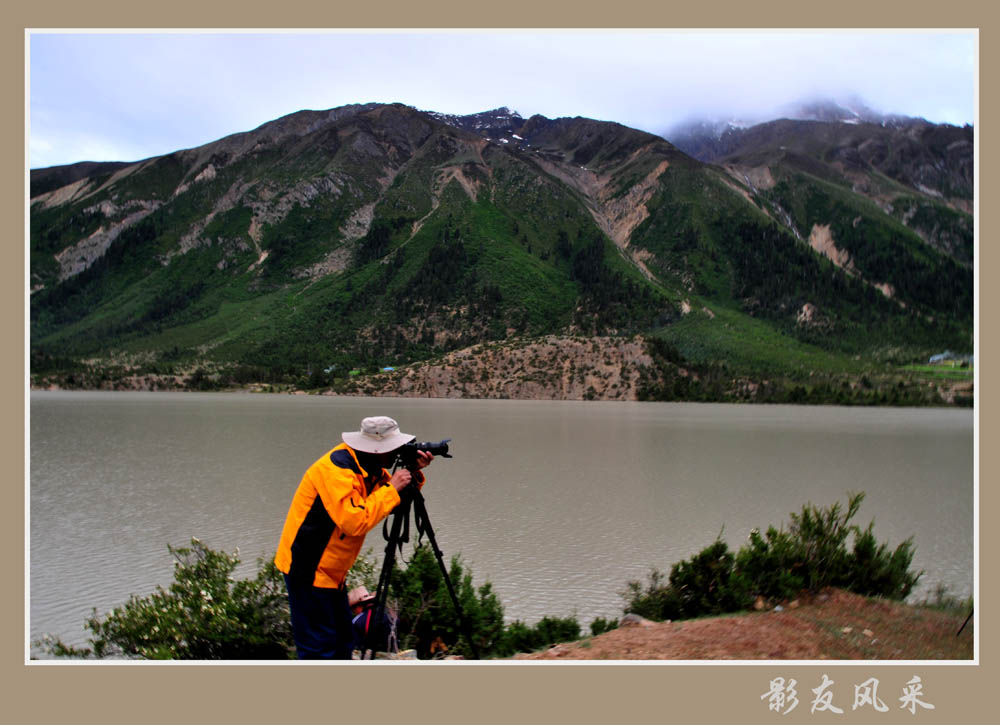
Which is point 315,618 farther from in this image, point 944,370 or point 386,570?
point 944,370

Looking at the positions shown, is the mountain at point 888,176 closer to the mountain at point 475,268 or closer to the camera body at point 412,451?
the mountain at point 475,268

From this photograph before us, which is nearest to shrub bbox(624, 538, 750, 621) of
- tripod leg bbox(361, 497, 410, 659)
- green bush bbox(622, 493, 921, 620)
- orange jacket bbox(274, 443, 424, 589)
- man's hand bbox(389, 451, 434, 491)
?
green bush bbox(622, 493, 921, 620)

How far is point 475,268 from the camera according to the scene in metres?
105

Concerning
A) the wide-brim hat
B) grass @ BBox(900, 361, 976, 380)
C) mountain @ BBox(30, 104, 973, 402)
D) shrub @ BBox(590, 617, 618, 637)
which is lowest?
grass @ BBox(900, 361, 976, 380)

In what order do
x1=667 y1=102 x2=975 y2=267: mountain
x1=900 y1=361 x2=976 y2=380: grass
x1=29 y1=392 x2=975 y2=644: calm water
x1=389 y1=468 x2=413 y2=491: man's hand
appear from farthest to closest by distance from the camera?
→ x1=667 y1=102 x2=975 y2=267: mountain < x1=900 y1=361 x2=976 y2=380: grass < x1=29 y1=392 x2=975 y2=644: calm water < x1=389 y1=468 x2=413 y2=491: man's hand

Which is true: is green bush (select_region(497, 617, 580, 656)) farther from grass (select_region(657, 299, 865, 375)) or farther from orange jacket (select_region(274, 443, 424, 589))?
grass (select_region(657, 299, 865, 375))

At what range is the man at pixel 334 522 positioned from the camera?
362 cm

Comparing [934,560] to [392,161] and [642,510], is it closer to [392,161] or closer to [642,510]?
[642,510]

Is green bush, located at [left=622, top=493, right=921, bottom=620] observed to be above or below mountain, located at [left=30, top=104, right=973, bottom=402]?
below

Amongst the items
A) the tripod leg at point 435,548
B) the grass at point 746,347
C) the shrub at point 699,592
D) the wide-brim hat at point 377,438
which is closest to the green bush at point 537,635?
the tripod leg at point 435,548

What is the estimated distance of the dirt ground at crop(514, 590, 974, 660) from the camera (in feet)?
14.8

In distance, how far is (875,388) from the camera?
7531 centimetres

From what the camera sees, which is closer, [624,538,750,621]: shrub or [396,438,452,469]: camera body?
[396,438,452,469]: camera body

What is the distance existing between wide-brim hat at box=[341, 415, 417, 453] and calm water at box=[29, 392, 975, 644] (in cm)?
396
